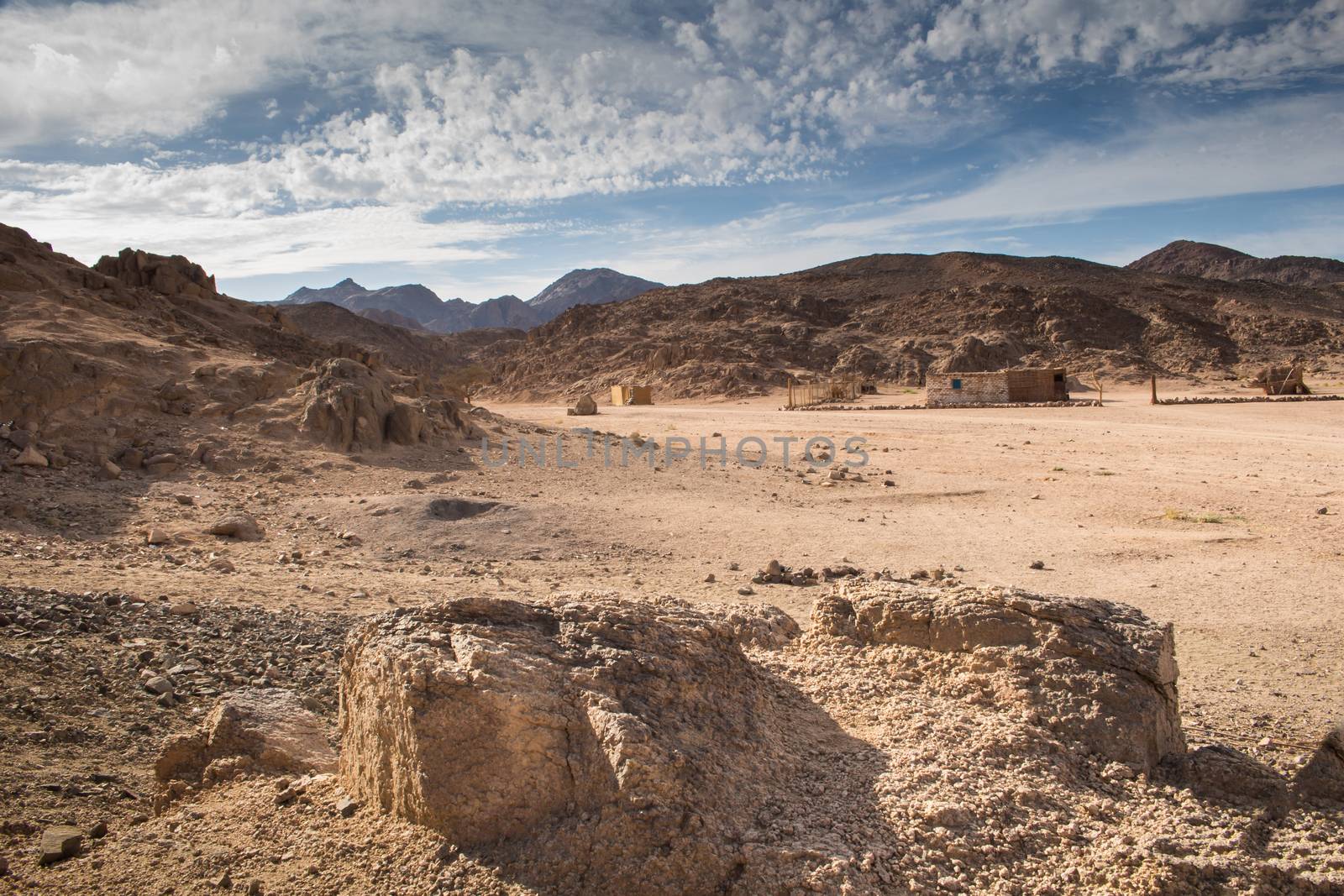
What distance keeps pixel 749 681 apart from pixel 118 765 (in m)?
2.57

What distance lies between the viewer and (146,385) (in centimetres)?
1142

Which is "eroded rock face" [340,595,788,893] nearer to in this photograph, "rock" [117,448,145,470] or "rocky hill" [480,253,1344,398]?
"rock" [117,448,145,470]

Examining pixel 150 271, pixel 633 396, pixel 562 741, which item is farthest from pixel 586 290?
pixel 562 741

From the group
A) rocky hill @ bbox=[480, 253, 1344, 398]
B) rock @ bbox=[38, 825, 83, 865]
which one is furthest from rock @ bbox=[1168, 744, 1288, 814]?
rocky hill @ bbox=[480, 253, 1344, 398]

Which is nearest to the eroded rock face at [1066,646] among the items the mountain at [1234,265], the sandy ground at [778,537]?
the sandy ground at [778,537]

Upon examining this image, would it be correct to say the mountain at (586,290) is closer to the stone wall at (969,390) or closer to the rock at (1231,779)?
the stone wall at (969,390)

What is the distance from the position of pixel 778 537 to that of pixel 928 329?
44.9 meters

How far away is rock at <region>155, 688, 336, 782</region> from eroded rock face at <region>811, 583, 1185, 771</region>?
78.9 inches

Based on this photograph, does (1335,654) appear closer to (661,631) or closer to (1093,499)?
(661,631)

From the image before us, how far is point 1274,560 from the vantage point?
7.34 metres

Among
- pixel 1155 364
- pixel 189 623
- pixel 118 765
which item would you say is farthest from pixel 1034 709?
pixel 1155 364

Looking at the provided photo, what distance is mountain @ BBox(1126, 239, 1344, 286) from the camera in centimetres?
8788

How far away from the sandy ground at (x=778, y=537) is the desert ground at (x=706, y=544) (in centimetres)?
4

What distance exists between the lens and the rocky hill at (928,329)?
43438 mm
